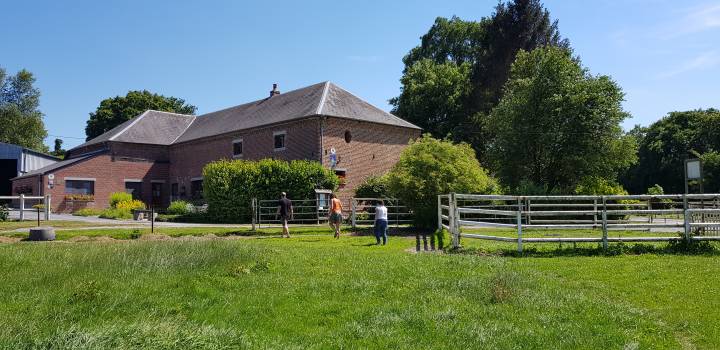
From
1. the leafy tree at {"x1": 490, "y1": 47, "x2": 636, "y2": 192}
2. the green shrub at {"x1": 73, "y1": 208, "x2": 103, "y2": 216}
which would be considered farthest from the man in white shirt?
the green shrub at {"x1": 73, "y1": 208, "x2": 103, "y2": 216}

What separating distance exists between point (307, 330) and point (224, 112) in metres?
41.5

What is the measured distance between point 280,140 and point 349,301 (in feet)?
96.4

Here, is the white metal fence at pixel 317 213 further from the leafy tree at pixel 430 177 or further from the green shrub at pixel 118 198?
the green shrub at pixel 118 198

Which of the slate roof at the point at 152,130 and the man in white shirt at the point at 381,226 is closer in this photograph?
the man in white shirt at the point at 381,226

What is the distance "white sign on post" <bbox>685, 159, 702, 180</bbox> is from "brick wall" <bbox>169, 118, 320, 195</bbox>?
2037 cm

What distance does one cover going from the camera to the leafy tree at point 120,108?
6769cm

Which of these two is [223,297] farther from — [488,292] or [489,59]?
[489,59]

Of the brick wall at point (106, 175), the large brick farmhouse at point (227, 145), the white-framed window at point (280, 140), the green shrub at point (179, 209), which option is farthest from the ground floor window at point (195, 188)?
the white-framed window at point (280, 140)

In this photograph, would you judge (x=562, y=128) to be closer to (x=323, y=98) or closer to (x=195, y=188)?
(x=323, y=98)

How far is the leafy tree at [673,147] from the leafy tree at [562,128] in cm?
2844

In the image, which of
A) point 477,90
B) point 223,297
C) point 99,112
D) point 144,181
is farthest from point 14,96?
point 223,297

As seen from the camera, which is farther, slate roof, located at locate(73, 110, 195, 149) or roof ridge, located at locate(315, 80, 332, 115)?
slate roof, located at locate(73, 110, 195, 149)

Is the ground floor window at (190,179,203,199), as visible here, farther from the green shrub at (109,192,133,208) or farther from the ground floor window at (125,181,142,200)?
the ground floor window at (125,181,142,200)

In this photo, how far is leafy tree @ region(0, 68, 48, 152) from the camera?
62.2 metres
